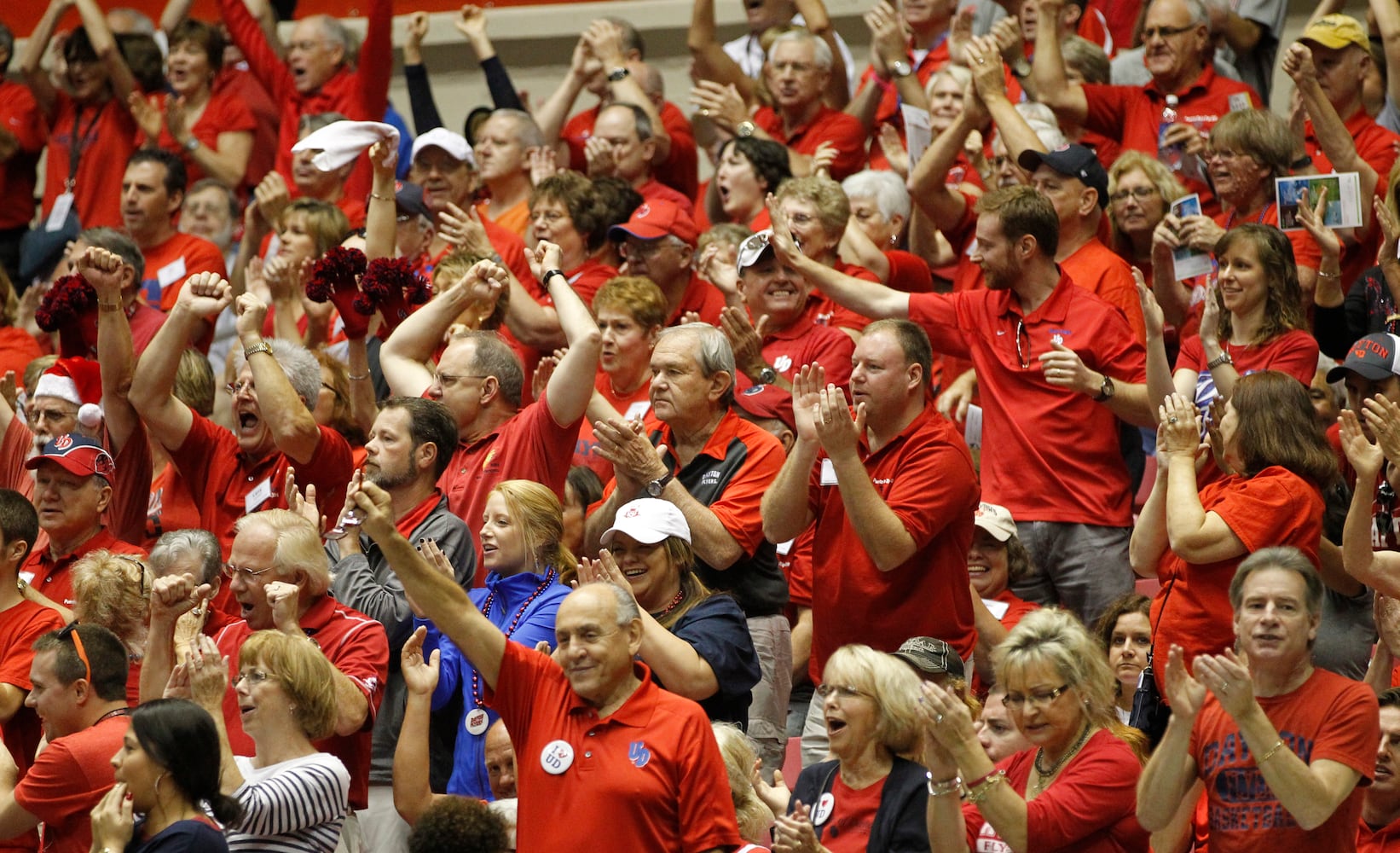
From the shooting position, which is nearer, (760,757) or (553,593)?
(553,593)

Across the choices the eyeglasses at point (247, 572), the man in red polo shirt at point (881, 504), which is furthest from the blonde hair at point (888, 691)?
the eyeglasses at point (247, 572)

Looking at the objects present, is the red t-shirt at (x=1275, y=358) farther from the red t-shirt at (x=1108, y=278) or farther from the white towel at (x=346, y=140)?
the white towel at (x=346, y=140)

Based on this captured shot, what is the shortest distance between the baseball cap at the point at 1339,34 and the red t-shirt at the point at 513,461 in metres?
3.70

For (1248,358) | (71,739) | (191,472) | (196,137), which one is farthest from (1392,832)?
(196,137)

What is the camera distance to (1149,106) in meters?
8.41

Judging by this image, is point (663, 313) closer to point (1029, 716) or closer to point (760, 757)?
point (760, 757)

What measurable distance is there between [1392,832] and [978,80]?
3548 millimetres

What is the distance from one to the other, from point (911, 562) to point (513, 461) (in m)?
1.22

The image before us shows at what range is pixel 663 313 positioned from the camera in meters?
6.69

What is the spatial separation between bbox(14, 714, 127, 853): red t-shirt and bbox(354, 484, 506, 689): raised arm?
0.96 meters

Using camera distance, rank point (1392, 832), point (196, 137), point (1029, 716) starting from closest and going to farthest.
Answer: point (1029, 716) < point (1392, 832) < point (196, 137)

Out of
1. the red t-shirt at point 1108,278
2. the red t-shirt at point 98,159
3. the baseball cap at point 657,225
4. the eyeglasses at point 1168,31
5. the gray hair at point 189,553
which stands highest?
the gray hair at point 189,553

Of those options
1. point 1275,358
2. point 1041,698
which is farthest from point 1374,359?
point 1041,698

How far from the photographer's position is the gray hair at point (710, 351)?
5.82 metres
